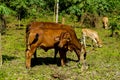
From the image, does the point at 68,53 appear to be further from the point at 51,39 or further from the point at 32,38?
the point at 32,38

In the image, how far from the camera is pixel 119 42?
28812 millimetres

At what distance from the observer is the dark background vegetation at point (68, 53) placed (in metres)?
15.6

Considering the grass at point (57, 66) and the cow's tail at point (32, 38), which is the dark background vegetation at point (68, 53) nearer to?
the grass at point (57, 66)

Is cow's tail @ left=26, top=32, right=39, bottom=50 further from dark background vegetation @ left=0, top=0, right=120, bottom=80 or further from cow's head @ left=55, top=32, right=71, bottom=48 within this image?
dark background vegetation @ left=0, top=0, right=120, bottom=80

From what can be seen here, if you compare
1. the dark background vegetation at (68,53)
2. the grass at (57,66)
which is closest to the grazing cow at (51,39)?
the grass at (57,66)

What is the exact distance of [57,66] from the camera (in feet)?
58.7

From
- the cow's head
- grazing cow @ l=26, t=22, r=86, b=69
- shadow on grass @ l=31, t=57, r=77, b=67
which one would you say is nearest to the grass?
shadow on grass @ l=31, t=57, r=77, b=67

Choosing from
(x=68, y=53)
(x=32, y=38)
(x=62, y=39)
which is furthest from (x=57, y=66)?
(x=68, y=53)

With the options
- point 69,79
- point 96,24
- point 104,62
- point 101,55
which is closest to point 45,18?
point 96,24

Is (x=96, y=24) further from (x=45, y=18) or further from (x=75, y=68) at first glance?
(x=75, y=68)

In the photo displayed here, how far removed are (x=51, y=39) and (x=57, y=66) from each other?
1540mm

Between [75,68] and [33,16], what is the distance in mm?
22841

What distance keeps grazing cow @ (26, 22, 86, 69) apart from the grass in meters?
0.69

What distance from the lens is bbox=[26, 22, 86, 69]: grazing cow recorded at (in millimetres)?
16953
